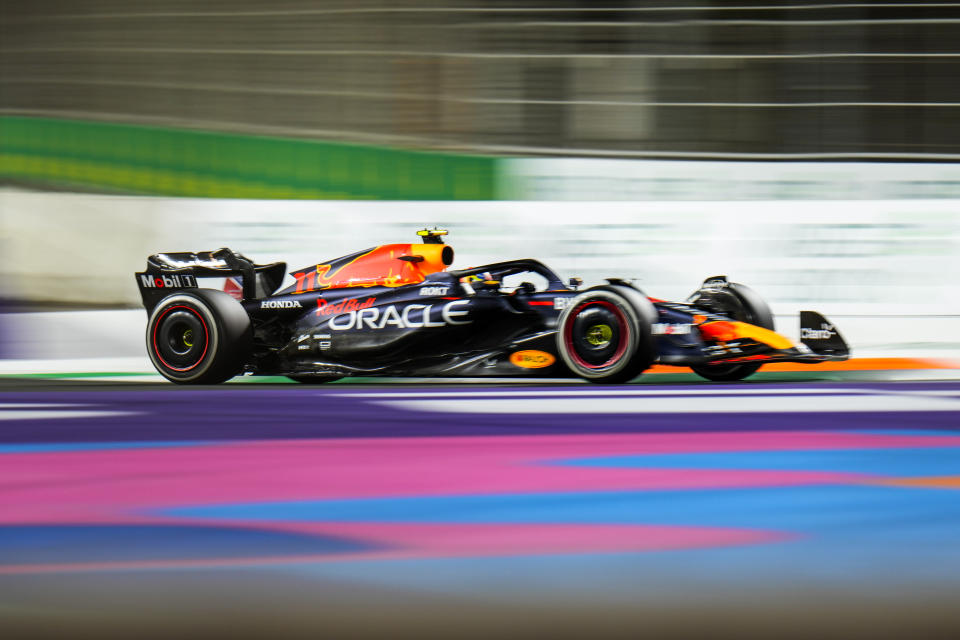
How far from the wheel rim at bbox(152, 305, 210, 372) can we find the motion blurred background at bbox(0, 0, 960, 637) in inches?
69.7

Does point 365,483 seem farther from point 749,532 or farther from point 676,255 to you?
point 676,255

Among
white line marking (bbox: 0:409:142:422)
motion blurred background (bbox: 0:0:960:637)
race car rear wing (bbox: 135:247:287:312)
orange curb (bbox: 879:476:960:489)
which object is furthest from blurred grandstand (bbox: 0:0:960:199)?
orange curb (bbox: 879:476:960:489)

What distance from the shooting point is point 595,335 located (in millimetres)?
6930

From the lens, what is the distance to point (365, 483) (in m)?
3.59

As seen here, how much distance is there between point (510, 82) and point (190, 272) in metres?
4.47

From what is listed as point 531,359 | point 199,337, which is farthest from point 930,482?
point 199,337

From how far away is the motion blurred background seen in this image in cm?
955

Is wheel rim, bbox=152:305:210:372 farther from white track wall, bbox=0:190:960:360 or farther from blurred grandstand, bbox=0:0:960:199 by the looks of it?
blurred grandstand, bbox=0:0:960:199

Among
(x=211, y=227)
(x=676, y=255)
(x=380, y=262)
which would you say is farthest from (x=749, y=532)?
(x=211, y=227)

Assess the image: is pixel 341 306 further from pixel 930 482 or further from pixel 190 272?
pixel 930 482

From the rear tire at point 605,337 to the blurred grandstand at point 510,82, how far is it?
3.68 meters

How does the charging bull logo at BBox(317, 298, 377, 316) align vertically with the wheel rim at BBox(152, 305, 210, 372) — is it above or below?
above

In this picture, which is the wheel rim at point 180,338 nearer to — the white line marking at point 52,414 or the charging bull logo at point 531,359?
the charging bull logo at point 531,359

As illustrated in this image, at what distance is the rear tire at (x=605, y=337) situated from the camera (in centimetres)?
670
